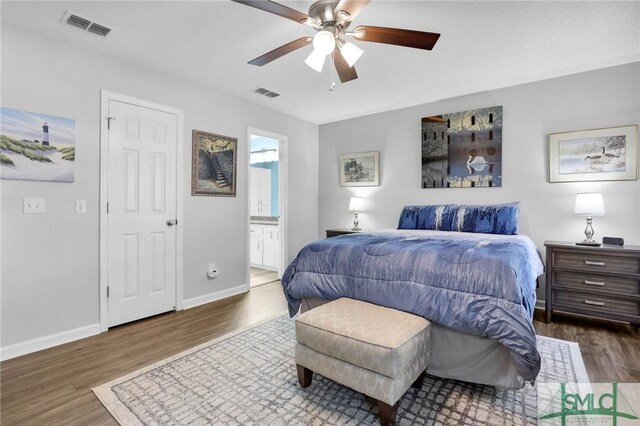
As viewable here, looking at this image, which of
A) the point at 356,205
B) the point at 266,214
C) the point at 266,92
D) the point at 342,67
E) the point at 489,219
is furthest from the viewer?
the point at 266,214

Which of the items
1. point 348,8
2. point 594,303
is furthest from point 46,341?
point 594,303

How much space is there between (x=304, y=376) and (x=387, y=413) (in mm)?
553

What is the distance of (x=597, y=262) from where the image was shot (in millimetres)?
2846

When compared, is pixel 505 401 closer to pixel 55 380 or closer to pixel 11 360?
pixel 55 380

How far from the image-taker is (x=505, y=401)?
1796 mm

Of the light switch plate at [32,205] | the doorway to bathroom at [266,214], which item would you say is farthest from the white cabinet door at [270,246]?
the light switch plate at [32,205]

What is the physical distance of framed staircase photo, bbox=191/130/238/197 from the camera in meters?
3.57

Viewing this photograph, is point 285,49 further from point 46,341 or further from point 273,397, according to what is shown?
point 46,341

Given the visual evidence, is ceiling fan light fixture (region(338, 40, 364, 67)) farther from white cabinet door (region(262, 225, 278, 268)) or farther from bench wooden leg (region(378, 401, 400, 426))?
white cabinet door (region(262, 225, 278, 268))

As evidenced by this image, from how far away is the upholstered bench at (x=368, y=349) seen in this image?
153 cm

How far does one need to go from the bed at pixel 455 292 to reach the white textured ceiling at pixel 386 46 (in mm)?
1679

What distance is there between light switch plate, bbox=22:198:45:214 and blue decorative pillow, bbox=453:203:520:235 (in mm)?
3862

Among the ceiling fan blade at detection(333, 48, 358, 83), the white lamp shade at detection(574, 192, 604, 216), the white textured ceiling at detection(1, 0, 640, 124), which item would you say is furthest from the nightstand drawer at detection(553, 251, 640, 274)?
the ceiling fan blade at detection(333, 48, 358, 83)

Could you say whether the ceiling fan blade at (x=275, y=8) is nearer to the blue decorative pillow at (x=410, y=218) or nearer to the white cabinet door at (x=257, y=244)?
the blue decorative pillow at (x=410, y=218)
